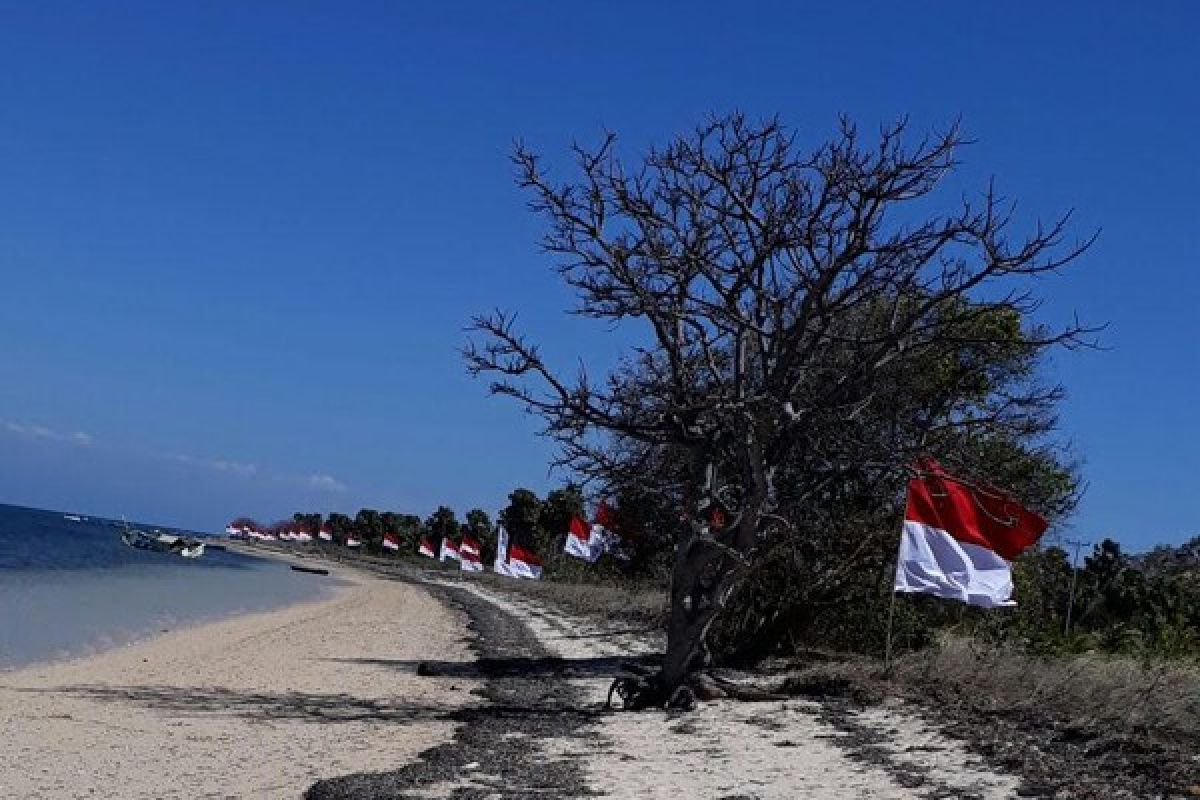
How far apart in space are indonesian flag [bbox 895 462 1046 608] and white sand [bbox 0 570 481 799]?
224 inches

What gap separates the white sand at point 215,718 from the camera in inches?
438

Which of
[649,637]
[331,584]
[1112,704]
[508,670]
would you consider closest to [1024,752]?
[1112,704]

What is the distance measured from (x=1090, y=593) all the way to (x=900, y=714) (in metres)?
15.7

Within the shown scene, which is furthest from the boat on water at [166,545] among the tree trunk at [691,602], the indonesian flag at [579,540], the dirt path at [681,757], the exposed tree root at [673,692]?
the tree trunk at [691,602]

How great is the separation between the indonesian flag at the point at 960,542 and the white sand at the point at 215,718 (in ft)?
18.7

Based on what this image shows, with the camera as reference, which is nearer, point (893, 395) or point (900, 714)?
point (900, 714)

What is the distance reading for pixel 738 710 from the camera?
14.6 metres

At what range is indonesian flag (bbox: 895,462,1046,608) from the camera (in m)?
15.5

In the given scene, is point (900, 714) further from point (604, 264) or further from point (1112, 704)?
point (604, 264)

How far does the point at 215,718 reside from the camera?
1477cm

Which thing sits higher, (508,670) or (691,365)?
(691,365)

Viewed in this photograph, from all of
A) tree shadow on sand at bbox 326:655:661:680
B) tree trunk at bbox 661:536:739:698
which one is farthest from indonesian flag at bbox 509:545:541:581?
tree trunk at bbox 661:536:739:698

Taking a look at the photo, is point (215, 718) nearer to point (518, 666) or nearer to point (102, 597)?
point (518, 666)

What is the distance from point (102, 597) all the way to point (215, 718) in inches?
1032
